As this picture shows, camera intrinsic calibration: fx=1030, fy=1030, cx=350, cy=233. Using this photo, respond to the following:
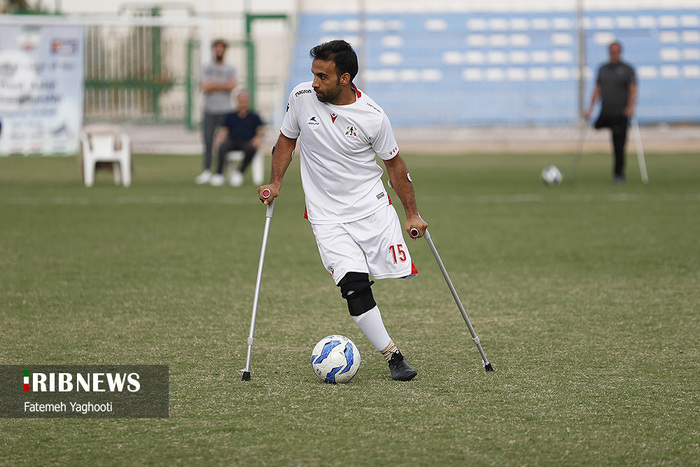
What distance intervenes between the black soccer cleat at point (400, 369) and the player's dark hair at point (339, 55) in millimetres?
1481

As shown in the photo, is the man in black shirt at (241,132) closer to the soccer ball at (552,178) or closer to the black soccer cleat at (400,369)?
the soccer ball at (552,178)

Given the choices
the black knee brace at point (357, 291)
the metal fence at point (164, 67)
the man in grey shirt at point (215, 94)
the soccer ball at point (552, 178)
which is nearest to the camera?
the black knee brace at point (357, 291)

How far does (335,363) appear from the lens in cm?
521

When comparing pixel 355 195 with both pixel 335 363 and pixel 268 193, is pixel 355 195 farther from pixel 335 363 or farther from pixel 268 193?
pixel 335 363

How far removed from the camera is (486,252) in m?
10.0

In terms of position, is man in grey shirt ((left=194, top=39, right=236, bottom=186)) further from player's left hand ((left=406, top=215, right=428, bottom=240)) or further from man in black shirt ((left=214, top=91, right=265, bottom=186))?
player's left hand ((left=406, top=215, right=428, bottom=240))

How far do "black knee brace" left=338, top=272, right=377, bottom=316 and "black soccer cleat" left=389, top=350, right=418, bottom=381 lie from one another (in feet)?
0.98

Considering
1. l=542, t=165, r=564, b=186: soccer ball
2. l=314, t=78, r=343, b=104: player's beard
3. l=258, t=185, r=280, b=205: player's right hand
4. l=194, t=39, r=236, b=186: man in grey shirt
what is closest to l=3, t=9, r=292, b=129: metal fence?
l=194, t=39, r=236, b=186: man in grey shirt

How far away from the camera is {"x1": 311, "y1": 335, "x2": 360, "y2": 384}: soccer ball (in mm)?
5215

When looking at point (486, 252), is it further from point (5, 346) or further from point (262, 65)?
point (262, 65)

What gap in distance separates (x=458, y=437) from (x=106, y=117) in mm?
23780

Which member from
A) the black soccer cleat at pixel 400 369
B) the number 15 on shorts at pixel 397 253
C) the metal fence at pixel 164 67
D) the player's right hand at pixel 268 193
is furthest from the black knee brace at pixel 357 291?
the metal fence at pixel 164 67

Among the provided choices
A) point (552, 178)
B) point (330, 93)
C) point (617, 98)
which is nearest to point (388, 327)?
point (330, 93)

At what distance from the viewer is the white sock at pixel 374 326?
17.4 feet
